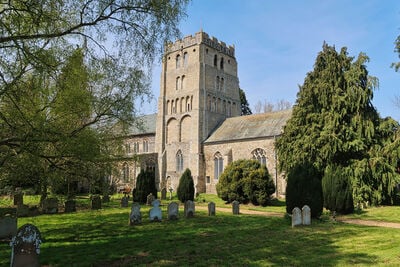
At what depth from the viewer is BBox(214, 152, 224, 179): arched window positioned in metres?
33.2

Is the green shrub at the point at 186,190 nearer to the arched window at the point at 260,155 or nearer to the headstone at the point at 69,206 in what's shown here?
the headstone at the point at 69,206

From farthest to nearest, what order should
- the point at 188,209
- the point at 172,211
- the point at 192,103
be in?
the point at 192,103
the point at 188,209
the point at 172,211

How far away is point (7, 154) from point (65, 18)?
12.7 feet

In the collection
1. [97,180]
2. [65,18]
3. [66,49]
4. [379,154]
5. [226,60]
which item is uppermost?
[226,60]

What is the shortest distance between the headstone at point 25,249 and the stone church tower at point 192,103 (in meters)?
27.4

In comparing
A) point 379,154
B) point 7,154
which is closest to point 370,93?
point 379,154

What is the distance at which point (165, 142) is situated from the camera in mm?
37844

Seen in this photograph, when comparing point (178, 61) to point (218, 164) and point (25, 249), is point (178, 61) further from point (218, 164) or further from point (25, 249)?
point (25, 249)

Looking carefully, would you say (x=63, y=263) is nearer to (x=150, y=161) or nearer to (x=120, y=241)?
(x=120, y=241)

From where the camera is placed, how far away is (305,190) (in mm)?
14094

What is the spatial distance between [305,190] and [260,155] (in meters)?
16.3

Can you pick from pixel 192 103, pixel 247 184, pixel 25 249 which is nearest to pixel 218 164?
pixel 192 103

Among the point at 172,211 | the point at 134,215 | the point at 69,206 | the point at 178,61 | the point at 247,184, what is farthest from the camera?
the point at 178,61

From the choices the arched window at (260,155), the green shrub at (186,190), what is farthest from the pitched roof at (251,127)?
the green shrub at (186,190)
